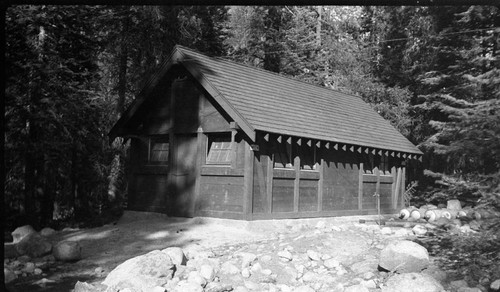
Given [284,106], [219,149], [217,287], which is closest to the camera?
[217,287]

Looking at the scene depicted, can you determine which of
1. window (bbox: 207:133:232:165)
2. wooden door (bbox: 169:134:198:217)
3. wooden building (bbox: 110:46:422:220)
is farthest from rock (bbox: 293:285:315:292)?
wooden door (bbox: 169:134:198:217)

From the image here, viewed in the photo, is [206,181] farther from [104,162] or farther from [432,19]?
[432,19]

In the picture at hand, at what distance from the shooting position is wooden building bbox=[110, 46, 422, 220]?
43.9 ft

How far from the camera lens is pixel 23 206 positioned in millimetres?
16359

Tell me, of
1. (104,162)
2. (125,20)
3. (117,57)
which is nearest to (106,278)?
(104,162)

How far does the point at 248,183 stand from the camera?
42.6 feet

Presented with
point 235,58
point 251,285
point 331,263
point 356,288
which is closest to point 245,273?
point 251,285

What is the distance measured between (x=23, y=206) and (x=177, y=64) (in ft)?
25.2

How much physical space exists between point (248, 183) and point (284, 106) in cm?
397

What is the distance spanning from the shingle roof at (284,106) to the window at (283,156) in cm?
60

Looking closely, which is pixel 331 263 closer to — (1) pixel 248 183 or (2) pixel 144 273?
(2) pixel 144 273

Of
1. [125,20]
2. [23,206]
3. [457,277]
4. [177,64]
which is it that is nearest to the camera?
[457,277]

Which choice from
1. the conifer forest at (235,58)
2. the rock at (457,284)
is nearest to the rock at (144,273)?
the conifer forest at (235,58)

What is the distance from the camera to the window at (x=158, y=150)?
51.9ft
